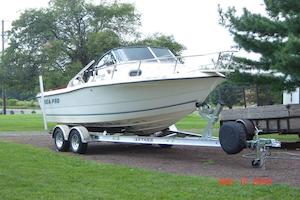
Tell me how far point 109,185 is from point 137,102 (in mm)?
4581

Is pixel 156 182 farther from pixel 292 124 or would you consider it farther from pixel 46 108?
pixel 46 108

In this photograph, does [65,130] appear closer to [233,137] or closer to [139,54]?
[139,54]

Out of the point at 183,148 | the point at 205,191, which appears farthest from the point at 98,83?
the point at 205,191

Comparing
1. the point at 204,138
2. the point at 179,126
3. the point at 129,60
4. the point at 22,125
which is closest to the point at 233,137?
the point at 204,138

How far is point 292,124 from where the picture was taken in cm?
1365

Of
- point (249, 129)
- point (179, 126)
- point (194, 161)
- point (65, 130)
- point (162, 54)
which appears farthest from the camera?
point (179, 126)

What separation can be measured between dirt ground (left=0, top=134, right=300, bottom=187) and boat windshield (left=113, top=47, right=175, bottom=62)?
2.47 m

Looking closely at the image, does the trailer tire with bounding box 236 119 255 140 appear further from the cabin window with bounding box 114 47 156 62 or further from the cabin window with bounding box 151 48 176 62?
the cabin window with bounding box 114 47 156 62

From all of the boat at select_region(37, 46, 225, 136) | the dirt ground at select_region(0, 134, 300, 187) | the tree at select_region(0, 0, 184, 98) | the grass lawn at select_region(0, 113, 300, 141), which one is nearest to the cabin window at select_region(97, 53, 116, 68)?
the boat at select_region(37, 46, 225, 136)

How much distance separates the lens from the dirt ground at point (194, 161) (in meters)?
9.38

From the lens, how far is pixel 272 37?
14203 millimetres

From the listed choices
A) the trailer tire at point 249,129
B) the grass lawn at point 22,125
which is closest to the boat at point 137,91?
the trailer tire at point 249,129

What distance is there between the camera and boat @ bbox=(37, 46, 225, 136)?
38.2 feet

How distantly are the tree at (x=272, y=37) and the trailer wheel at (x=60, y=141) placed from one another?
5.52m
